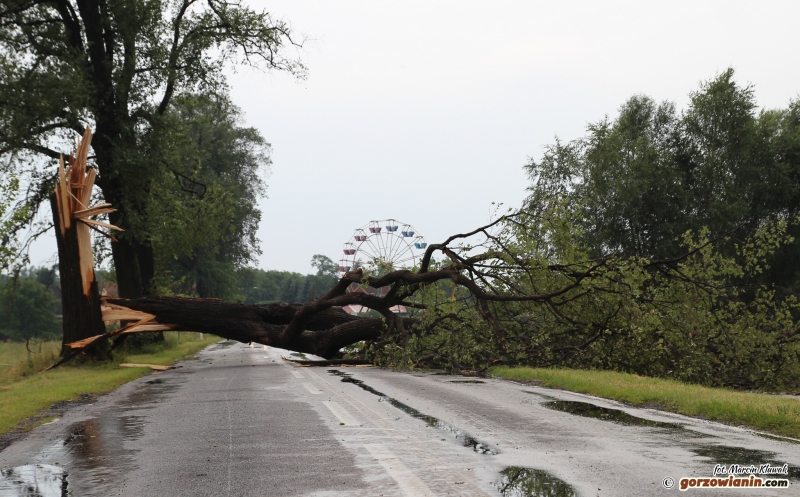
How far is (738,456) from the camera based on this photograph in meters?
6.75

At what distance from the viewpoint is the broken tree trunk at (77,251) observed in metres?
21.1

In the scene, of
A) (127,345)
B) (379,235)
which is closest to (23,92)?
(127,345)

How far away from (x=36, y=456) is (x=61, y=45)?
1888cm

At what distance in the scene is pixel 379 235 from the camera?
4216cm

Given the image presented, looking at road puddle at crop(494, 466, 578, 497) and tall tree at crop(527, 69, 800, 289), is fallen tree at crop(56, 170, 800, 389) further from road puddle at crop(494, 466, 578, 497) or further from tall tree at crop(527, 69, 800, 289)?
tall tree at crop(527, 69, 800, 289)

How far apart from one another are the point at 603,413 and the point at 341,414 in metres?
3.42

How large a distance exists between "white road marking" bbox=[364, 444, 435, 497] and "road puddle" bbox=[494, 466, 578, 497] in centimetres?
57

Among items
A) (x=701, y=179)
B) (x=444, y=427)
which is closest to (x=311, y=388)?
(x=444, y=427)

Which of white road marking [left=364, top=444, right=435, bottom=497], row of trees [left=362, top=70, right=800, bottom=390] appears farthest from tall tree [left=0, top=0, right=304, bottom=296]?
white road marking [left=364, top=444, right=435, bottom=497]

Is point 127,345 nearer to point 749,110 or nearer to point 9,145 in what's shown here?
point 9,145

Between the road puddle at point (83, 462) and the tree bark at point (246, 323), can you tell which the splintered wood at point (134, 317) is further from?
the road puddle at point (83, 462)

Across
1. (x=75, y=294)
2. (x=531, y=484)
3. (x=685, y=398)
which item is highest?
(x=75, y=294)

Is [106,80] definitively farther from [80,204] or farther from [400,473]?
[400,473]

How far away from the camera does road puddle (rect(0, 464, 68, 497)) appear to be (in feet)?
19.4
